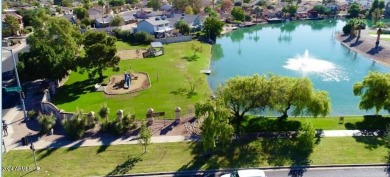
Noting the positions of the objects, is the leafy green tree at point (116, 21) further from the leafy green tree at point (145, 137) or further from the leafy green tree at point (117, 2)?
the leafy green tree at point (145, 137)

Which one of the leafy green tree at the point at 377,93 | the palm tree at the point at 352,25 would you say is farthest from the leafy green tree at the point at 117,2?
the leafy green tree at the point at 377,93

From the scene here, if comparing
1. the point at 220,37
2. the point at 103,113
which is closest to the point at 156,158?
the point at 103,113

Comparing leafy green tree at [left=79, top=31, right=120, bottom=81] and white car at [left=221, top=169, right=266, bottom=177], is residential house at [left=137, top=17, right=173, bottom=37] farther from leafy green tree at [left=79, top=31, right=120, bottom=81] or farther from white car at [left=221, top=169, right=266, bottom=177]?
white car at [left=221, top=169, right=266, bottom=177]

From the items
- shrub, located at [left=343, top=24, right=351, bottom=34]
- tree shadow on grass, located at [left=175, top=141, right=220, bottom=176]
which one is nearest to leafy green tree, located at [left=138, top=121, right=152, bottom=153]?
tree shadow on grass, located at [left=175, top=141, right=220, bottom=176]

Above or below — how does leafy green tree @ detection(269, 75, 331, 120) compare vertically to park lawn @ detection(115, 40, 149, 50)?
above

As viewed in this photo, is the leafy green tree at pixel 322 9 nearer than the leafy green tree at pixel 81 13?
No

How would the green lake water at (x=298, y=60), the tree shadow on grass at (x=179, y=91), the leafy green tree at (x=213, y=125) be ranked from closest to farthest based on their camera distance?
the leafy green tree at (x=213, y=125)
the tree shadow on grass at (x=179, y=91)
the green lake water at (x=298, y=60)

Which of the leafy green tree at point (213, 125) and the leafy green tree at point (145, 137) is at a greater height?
the leafy green tree at point (213, 125)
